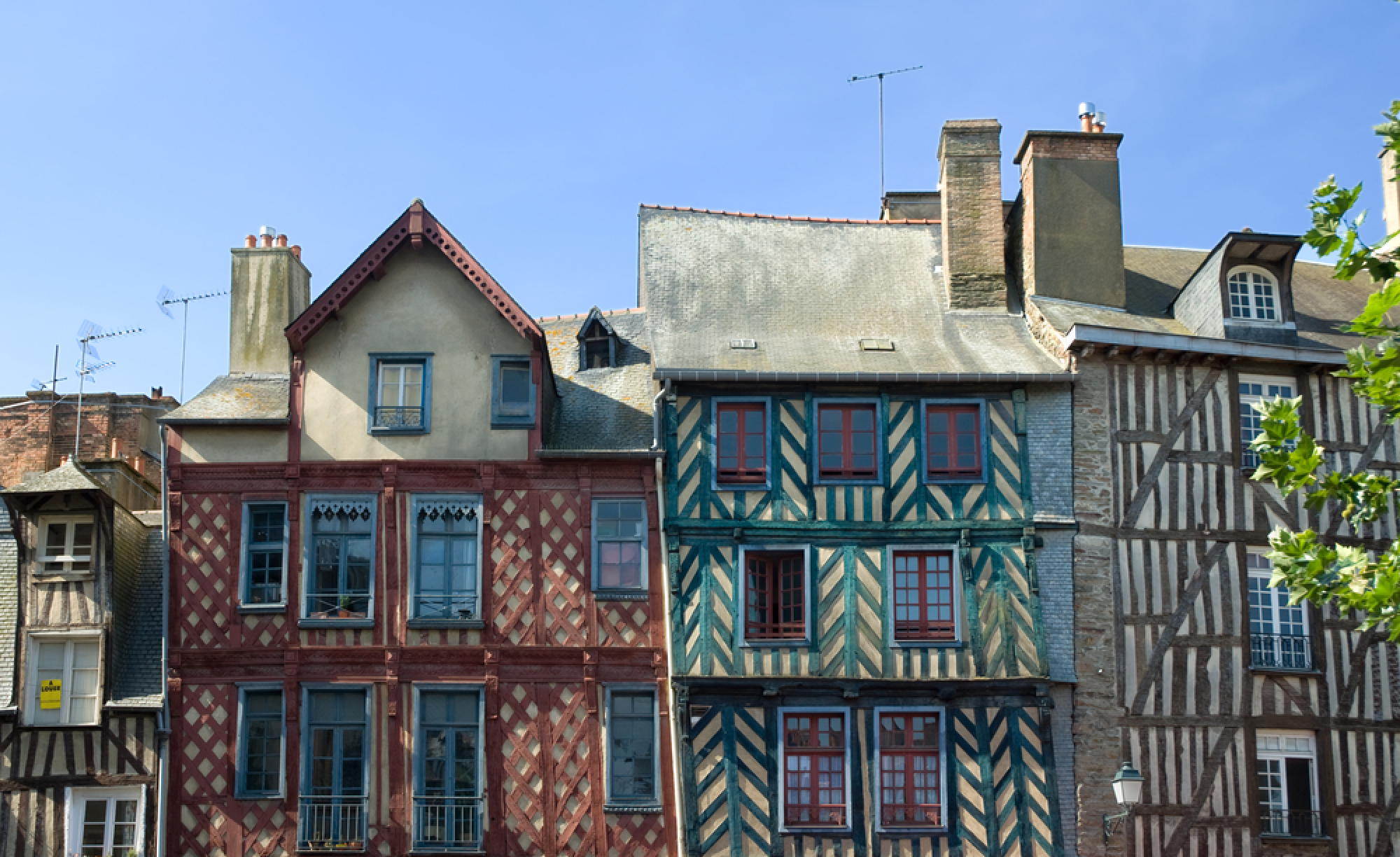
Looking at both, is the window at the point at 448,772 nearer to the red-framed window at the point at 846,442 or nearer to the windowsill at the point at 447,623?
the windowsill at the point at 447,623

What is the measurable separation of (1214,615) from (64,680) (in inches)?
501

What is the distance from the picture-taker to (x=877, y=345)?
771 inches

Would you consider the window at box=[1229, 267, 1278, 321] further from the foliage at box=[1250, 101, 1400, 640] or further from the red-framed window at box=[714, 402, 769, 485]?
the foliage at box=[1250, 101, 1400, 640]

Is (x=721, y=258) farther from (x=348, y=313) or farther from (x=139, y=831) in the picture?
(x=139, y=831)

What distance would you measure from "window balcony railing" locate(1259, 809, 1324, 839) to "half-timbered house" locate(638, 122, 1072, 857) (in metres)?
2.32

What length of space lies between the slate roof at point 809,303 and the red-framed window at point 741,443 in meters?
0.46

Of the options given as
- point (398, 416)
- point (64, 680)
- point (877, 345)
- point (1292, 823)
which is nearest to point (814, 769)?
point (877, 345)

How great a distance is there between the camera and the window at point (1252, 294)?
19766 mm

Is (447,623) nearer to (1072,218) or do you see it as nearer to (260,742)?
(260,742)

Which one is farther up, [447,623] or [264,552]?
[264,552]

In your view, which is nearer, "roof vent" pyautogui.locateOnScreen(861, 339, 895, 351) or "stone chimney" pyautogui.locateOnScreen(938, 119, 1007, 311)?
"roof vent" pyautogui.locateOnScreen(861, 339, 895, 351)

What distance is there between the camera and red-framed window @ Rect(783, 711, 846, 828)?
17672mm

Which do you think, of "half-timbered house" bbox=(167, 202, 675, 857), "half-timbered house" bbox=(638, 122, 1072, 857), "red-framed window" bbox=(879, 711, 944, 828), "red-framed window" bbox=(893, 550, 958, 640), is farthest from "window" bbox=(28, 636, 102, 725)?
"red-framed window" bbox=(893, 550, 958, 640)

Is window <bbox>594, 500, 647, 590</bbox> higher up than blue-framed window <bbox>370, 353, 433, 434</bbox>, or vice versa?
→ blue-framed window <bbox>370, 353, 433, 434</bbox>
